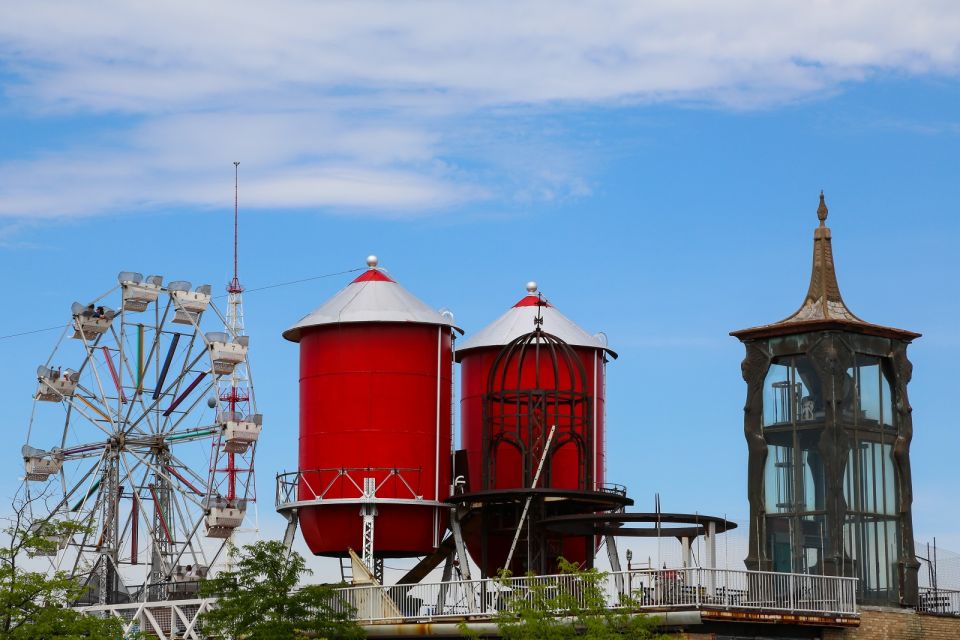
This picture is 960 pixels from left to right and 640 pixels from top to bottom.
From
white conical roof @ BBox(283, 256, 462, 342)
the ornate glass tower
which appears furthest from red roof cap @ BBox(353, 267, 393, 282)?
the ornate glass tower

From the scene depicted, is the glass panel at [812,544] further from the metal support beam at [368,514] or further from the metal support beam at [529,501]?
the metal support beam at [368,514]

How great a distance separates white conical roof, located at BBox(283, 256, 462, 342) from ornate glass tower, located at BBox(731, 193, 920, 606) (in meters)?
10.8

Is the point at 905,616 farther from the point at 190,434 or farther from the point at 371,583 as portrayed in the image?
the point at 190,434

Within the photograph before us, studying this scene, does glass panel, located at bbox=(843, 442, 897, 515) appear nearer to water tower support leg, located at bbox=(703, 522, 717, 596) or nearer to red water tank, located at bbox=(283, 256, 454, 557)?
water tower support leg, located at bbox=(703, 522, 717, 596)

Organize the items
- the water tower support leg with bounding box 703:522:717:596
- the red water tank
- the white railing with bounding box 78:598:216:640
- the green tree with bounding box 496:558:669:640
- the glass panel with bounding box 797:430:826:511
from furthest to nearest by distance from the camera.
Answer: the white railing with bounding box 78:598:216:640
the red water tank
the glass panel with bounding box 797:430:826:511
the water tower support leg with bounding box 703:522:717:596
the green tree with bounding box 496:558:669:640

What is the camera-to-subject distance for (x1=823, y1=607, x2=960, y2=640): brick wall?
51906mm

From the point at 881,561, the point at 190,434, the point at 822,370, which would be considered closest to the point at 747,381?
the point at 822,370

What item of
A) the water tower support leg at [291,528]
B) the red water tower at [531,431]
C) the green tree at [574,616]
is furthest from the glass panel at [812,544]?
the water tower support leg at [291,528]

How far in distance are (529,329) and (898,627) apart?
55.5 ft

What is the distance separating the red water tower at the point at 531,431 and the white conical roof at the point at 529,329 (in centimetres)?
3

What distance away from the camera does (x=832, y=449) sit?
54625mm

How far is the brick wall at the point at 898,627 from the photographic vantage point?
51.9m

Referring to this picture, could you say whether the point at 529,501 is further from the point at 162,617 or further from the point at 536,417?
the point at 162,617

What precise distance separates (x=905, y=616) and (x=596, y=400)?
14.7 metres
